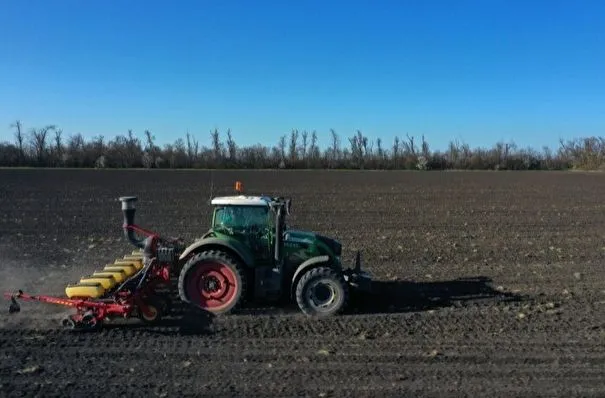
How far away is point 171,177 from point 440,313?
105 ft

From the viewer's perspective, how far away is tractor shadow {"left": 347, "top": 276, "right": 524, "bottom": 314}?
9.27 m

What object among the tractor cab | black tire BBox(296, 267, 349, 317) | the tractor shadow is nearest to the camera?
black tire BBox(296, 267, 349, 317)

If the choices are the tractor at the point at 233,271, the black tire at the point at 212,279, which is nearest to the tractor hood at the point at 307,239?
the tractor at the point at 233,271

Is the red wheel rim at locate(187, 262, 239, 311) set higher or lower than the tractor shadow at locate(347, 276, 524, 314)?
higher

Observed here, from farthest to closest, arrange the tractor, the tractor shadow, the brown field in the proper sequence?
the tractor shadow
the tractor
the brown field

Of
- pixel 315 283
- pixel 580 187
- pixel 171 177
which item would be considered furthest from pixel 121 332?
pixel 580 187

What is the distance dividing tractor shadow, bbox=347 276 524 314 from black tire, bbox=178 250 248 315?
163 centimetres

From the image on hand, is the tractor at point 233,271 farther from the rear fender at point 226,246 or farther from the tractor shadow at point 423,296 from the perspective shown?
the tractor shadow at point 423,296

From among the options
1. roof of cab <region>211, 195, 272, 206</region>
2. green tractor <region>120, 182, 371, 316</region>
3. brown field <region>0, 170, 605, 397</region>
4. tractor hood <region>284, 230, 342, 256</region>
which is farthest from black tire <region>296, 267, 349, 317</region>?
roof of cab <region>211, 195, 272, 206</region>

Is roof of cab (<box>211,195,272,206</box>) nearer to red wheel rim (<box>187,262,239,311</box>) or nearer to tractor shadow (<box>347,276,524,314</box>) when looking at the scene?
red wheel rim (<box>187,262,239,311</box>)

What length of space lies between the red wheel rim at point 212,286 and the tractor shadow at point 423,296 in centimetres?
175

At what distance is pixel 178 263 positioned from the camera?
9125mm

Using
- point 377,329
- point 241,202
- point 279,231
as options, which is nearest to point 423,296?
point 377,329

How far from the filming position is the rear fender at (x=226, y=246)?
8.82 meters
